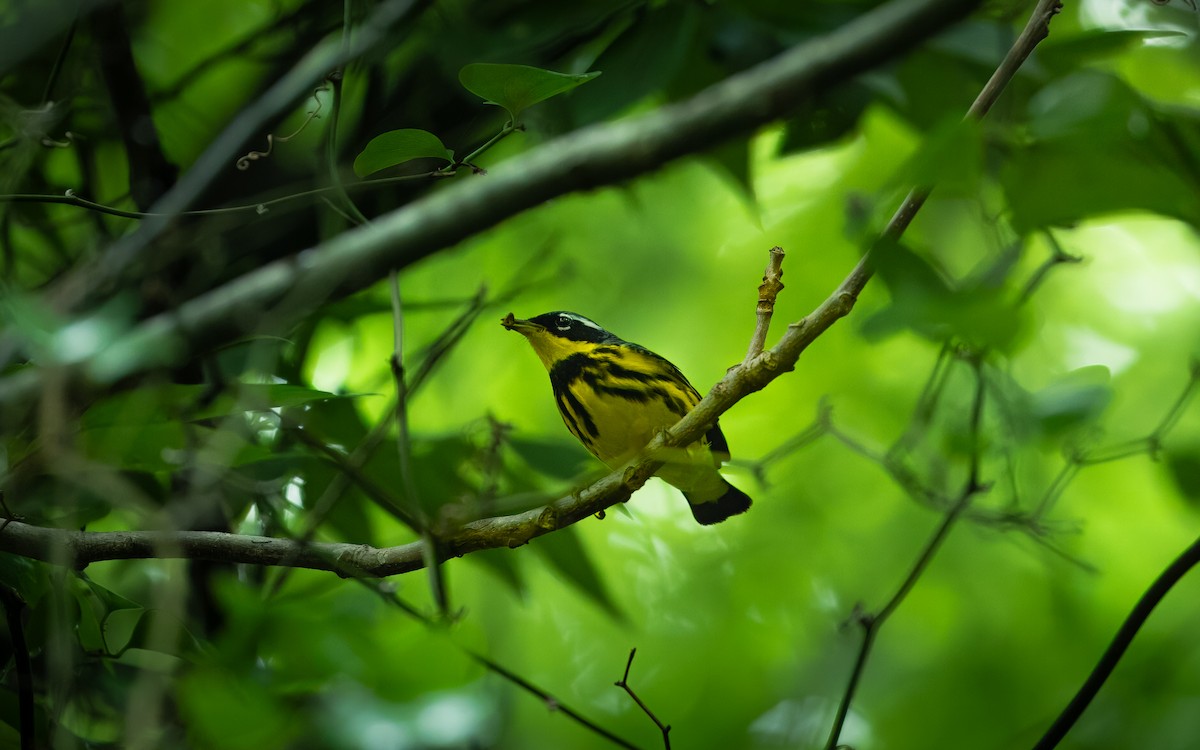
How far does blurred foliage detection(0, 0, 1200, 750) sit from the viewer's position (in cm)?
77

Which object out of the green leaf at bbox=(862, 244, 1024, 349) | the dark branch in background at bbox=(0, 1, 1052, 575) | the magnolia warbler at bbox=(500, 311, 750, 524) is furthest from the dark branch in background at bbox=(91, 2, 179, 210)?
the green leaf at bbox=(862, 244, 1024, 349)

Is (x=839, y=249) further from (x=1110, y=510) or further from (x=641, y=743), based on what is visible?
(x=641, y=743)

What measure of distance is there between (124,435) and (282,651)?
70 cm

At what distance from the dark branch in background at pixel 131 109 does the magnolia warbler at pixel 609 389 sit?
2.72 ft

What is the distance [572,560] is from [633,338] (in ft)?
3.36

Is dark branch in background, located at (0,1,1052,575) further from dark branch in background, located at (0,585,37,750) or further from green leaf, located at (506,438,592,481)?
green leaf, located at (506,438,592,481)

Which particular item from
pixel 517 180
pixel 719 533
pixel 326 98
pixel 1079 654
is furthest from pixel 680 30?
pixel 1079 654

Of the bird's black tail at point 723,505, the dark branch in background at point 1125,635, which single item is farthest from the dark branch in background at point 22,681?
the bird's black tail at point 723,505

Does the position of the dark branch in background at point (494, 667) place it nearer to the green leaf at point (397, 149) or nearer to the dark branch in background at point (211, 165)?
the green leaf at point (397, 149)

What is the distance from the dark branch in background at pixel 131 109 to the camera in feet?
5.98

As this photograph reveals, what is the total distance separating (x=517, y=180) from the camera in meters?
1.32

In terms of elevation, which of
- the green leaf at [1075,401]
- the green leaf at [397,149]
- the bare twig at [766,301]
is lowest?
the green leaf at [1075,401]

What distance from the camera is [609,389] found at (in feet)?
5.82

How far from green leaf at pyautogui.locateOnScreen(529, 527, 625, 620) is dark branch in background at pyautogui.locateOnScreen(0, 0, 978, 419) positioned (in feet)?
1.95
